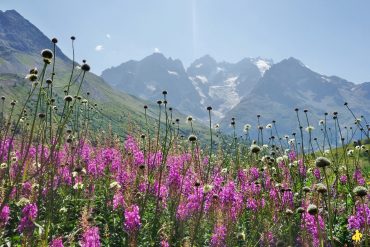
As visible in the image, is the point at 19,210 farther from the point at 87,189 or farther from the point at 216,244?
the point at 216,244

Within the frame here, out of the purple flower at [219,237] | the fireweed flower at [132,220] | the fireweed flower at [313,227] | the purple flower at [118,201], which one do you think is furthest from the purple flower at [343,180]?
the fireweed flower at [132,220]

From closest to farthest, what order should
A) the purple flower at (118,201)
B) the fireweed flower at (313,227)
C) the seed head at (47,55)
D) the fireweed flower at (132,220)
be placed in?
the seed head at (47,55), the fireweed flower at (132,220), the fireweed flower at (313,227), the purple flower at (118,201)

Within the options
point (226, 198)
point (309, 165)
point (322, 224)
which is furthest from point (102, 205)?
point (309, 165)

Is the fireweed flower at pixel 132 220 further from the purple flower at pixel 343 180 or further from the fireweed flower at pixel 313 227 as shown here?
the purple flower at pixel 343 180

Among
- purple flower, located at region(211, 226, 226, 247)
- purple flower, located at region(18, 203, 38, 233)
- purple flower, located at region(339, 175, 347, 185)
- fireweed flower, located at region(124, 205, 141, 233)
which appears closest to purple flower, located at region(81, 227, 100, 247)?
fireweed flower, located at region(124, 205, 141, 233)

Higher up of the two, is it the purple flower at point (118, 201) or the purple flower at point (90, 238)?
the purple flower at point (118, 201)

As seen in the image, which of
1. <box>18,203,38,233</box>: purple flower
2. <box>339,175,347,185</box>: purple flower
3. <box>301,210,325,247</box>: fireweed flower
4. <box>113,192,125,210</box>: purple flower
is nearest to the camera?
<box>18,203,38,233</box>: purple flower

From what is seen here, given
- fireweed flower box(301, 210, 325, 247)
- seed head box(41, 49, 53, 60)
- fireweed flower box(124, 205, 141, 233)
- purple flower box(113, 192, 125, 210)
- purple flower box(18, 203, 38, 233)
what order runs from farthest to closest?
purple flower box(113, 192, 125, 210) < fireweed flower box(301, 210, 325, 247) < fireweed flower box(124, 205, 141, 233) < purple flower box(18, 203, 38, 233) < seed head box(41, 49, 53, 60)

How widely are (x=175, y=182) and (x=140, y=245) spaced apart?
195cm

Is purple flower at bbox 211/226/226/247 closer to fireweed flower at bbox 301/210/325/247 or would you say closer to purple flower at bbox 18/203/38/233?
fireweed flower at bbox 301/210/325/247

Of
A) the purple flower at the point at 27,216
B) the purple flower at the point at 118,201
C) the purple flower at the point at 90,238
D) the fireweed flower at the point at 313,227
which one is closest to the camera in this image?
the purple flower at the point at 90,238

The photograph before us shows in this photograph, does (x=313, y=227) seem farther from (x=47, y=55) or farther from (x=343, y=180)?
(x=343, y=180)

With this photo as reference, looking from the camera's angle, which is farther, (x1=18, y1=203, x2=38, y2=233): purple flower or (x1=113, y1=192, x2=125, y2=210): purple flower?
(x1=113, y1=192, x2=125, y2=210): purple flower

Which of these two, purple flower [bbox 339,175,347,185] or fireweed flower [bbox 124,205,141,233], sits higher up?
purple flower [bbox 339,175,347,185]
